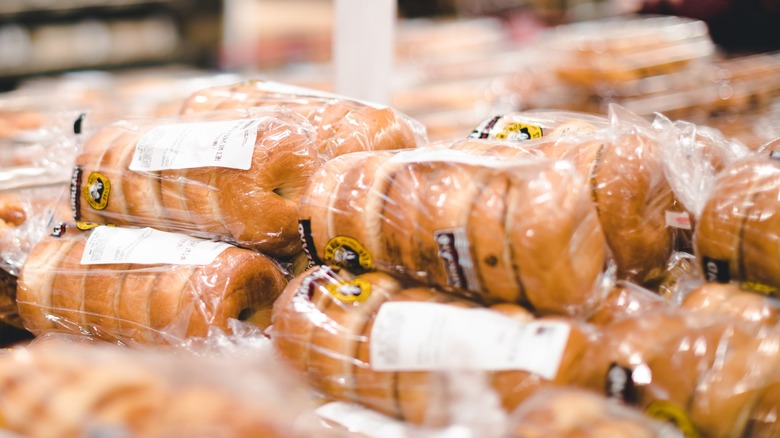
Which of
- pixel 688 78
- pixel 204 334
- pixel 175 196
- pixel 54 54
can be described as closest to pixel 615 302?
→ pixel 204 334

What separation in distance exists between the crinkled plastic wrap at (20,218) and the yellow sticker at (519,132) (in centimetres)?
86

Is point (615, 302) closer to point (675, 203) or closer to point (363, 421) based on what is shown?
point (675, 203)

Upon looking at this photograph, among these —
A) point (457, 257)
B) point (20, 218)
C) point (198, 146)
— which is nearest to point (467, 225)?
point (457, 257)

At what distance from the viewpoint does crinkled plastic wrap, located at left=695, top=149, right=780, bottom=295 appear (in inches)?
41.2

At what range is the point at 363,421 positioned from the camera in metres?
0.99

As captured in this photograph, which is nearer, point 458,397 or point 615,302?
point 458,397

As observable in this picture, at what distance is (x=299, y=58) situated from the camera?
224 inches

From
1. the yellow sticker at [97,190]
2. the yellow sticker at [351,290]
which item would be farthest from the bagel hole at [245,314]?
the yellow sticker at [97,190]

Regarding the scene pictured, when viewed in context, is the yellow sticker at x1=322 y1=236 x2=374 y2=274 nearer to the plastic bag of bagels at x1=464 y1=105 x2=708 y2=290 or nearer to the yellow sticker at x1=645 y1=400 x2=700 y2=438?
the plastic bag of bagels at x1=464 y1=105 x2=708 y2=290

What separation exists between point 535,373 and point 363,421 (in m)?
0.23

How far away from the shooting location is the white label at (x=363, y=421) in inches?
38.1

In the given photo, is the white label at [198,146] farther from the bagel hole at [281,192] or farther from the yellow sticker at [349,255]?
the yellow sticker at [349,255]

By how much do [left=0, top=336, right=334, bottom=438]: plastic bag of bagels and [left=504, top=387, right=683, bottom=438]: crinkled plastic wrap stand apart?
237 millimetres

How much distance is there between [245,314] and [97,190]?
377 mm
